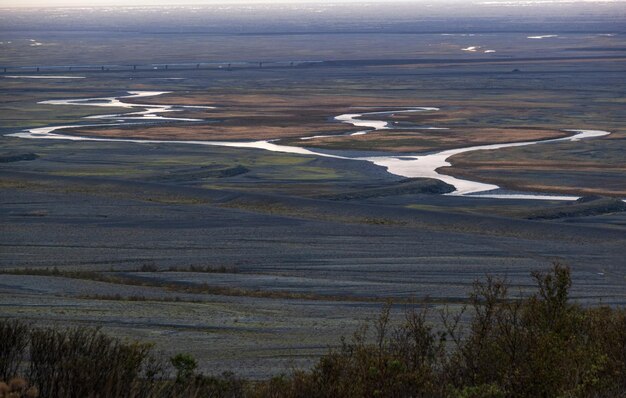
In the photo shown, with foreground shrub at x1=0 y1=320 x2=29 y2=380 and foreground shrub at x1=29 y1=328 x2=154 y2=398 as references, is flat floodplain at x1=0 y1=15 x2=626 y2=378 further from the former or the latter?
foreground shrub at x1=29 y1=328 x2=154 y2=398

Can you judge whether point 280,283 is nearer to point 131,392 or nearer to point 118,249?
point 118,249

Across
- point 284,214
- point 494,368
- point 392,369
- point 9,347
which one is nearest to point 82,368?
point 9,347

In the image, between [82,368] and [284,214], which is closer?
[82,368]

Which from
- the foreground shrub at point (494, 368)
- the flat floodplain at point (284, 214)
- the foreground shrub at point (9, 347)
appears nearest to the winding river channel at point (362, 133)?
the flat floodplain at point (284, 214)

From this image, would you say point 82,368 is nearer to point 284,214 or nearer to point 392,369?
point 392,369

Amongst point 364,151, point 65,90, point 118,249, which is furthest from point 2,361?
point 65,90

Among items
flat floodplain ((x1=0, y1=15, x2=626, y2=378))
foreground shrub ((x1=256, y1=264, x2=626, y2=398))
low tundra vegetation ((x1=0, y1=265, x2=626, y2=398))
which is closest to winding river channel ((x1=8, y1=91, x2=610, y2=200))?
flat floodplain ((x1=0, y1=15, x2=626, y2=378))
